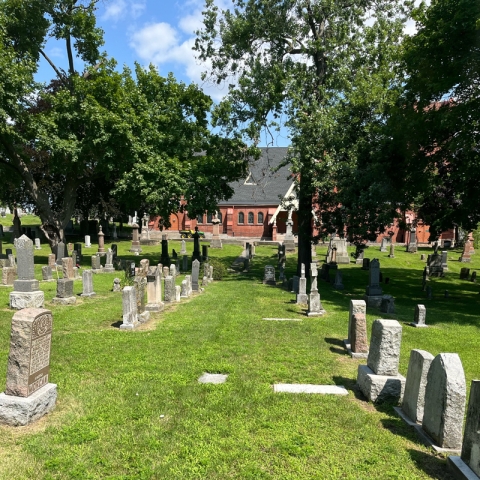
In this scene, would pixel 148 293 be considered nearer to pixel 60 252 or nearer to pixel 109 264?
pixel 109 264

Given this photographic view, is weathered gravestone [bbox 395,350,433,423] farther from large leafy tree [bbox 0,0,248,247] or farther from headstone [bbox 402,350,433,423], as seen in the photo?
large leafy tree [bbox 0,0,248,247]

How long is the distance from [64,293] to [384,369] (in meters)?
10.8

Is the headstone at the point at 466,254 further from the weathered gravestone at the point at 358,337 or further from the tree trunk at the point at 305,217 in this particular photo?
the weathered gravestone at the point at 358,337

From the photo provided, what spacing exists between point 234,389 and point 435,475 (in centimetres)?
296

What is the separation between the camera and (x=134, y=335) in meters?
9.36

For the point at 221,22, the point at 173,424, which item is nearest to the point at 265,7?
the point at 221,22

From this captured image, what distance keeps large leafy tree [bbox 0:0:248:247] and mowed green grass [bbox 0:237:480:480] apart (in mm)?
11812

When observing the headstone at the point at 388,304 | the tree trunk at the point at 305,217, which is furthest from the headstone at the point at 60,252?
the headstone at the point at 388,304

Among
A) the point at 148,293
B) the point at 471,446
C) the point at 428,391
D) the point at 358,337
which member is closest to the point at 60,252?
the point at 148,293

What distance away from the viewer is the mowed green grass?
428 cm

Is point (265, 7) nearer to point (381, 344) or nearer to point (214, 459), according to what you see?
point (381, 344)

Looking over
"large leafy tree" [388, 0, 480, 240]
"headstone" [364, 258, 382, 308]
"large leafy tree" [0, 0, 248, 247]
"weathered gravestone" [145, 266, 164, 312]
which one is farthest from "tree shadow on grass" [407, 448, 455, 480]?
"large leafy tree" [0, 0, 248, 247]

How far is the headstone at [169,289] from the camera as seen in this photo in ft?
44.1

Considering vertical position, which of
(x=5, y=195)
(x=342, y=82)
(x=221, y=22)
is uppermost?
(x=221, y=22)
